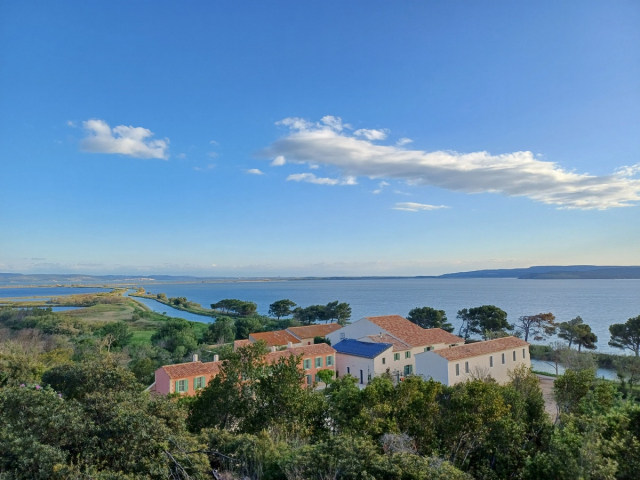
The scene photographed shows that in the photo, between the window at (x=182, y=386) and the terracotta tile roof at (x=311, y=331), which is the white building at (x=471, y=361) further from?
the window at (x=182, y=386)

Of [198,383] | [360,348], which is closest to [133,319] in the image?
[198,383]

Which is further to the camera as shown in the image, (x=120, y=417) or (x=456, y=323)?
(x=456, y=323)

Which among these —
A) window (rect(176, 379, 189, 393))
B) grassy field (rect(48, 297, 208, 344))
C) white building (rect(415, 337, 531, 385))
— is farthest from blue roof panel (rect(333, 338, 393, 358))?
grassy field (rect(48, 297, 208, 344))

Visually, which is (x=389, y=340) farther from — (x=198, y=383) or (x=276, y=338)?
(x=198, y=383)

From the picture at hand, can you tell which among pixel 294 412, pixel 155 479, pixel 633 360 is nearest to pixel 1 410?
pixel 155 479

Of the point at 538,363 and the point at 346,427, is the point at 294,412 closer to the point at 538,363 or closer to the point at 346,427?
the point at 346,427

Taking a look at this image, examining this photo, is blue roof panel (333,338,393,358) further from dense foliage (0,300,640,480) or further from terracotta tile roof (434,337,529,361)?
dense foliage (0,300,640,480)

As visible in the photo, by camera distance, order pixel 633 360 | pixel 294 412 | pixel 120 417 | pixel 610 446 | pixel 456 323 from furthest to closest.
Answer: pixel 456 323 → pixel 633 360 → pixel 294 412 → pixel 610 446 → pixel 120 417
